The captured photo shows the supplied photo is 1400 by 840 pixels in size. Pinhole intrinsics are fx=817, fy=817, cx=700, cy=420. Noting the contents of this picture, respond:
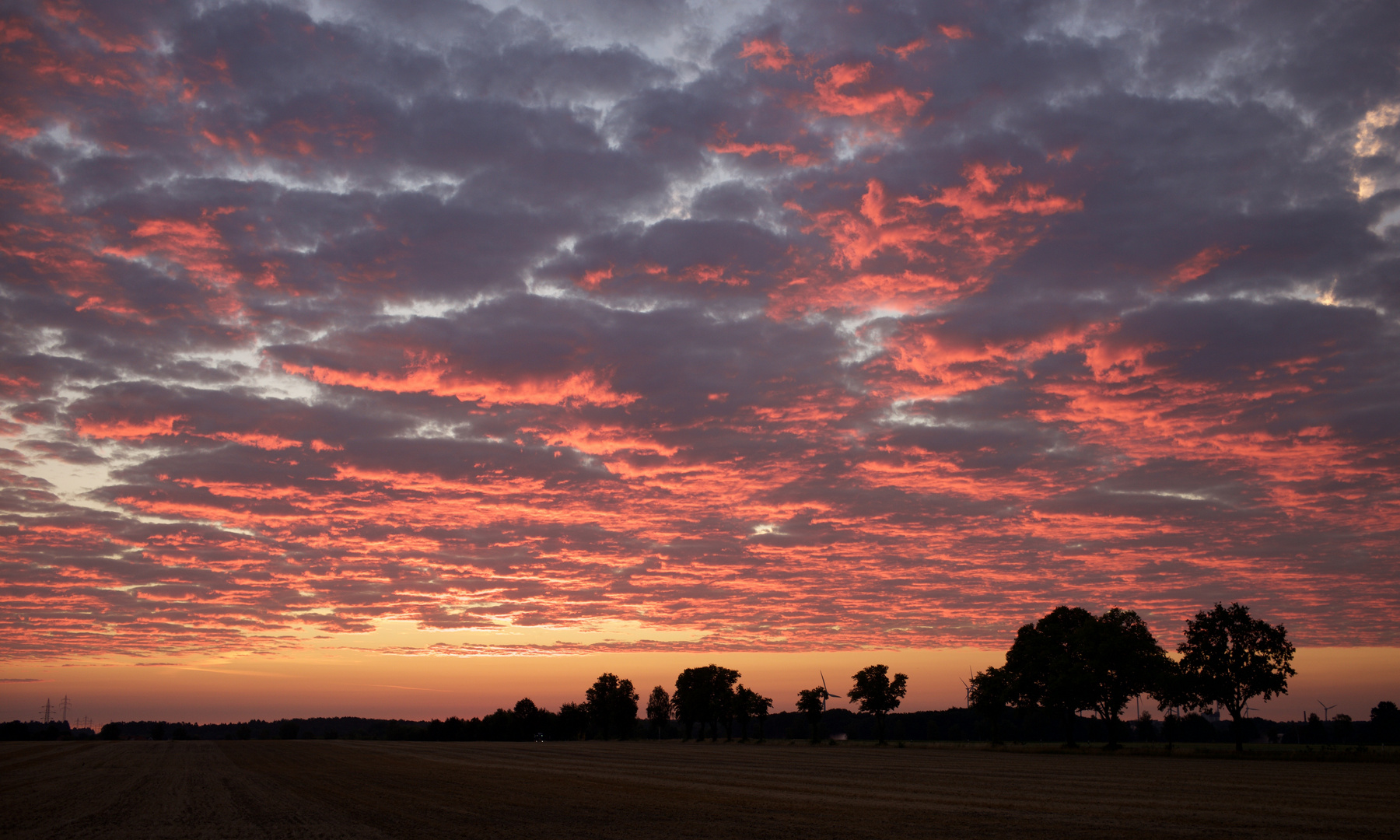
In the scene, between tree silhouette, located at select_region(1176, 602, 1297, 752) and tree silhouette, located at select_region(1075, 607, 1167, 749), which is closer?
tree silhouette, located at select_region(1176, 602, 1297, 752)

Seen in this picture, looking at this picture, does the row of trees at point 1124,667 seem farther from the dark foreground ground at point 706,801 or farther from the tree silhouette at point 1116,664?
the dark foreground ground at point 706,801

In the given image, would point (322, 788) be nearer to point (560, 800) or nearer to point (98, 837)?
point (560, 800)

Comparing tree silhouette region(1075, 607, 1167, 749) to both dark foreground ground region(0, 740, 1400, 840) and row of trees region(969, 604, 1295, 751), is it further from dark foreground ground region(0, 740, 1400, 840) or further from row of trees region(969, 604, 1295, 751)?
dark foreground ground region(0, 740, 1400, 840)

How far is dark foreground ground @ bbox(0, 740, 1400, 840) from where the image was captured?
28.1 m

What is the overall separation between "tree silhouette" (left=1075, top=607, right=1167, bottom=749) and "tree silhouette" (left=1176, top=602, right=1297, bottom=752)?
45.7 ft

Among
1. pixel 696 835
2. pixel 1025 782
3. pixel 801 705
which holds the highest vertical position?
pixel 696 835

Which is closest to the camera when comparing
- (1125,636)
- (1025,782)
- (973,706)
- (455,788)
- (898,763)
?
(455,788)

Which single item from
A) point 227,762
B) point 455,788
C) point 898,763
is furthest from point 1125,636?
point 227,762

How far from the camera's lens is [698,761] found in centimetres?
8175

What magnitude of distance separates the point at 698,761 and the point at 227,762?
4594 centimetres

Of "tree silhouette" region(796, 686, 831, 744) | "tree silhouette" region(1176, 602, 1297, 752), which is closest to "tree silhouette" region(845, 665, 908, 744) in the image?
"tree silhouette" region(796, 686, 831, 744)

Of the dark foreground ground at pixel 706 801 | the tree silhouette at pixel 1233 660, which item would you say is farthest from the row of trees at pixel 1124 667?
the dark foreground ground at pixel 706 801

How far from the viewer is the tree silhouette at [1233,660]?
9362 cm

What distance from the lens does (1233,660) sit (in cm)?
9550
